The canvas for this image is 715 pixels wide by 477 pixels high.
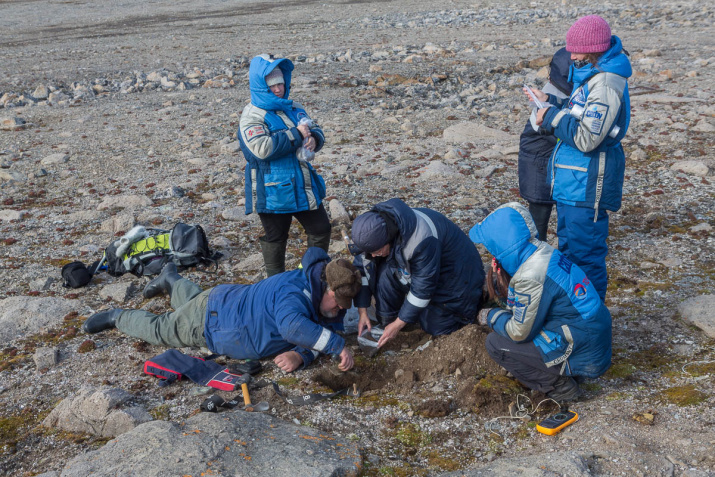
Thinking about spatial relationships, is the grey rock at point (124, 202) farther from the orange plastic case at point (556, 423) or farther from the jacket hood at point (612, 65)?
the orange plastic case at point (556, 423)

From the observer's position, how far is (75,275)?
6844 mm

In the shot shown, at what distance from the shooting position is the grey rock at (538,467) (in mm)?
3564

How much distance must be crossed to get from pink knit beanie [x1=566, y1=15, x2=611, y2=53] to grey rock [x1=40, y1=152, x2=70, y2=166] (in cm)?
981

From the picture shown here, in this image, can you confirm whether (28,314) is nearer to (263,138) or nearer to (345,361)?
(263,138)

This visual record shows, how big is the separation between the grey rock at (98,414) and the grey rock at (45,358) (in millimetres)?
889

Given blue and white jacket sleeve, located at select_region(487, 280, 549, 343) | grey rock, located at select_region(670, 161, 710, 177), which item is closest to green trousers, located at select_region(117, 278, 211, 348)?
blue and white jacket sleeve, located at select_region(487, 280, 549, 343)

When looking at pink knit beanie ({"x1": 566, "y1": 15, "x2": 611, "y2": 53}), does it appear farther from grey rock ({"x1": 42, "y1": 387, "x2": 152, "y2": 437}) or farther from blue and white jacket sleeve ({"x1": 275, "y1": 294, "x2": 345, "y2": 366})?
grey rock ({"x1": 42, "y1": 387, "x2": 152, "y2": 437})

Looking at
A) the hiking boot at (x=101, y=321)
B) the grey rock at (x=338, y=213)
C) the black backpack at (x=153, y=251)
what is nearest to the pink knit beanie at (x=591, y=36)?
the grey rock at (x=338, y=213)

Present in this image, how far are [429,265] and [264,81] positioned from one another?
2498 mm

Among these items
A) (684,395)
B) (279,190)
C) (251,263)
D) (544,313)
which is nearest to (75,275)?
(251,263)

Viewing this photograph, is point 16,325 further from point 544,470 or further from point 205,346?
point 544,470

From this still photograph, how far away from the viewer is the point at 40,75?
19.2m

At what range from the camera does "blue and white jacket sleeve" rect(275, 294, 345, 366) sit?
4.81 metres

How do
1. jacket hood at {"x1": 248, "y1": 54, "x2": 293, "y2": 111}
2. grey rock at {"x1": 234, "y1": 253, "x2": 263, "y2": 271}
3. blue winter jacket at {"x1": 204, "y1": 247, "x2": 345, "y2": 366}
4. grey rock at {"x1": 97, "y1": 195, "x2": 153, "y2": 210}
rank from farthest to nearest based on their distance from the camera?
grey rock at {"x1": 97, "y1": 195, "x2": 153, "y2": 210}
grey rock at {"x1": 234, "y1": 253, "x2": 263, "y2": 271}
jacket hood at {"x1": 248, "y1": 54, "x2": 293, "y2": 111}
blue winter jacket at {"x1": 204, "y1": 247, "x2": 345, "y2": 366}
